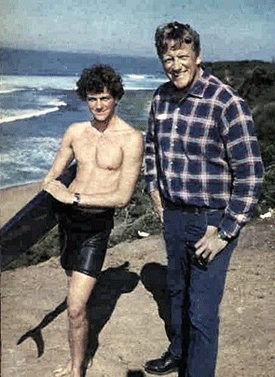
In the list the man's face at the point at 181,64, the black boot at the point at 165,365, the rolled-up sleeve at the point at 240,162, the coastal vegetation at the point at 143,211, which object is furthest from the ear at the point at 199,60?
the coastal vegetation at the point at 143,211

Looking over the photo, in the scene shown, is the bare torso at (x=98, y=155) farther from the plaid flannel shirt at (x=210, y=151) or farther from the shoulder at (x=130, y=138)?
the plaid flannel shirt at (x=210, y=151)

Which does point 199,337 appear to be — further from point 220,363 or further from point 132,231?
point 132,231

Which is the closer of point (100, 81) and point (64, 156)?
point (100, 81)

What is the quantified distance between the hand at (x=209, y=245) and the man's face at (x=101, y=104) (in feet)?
2.53

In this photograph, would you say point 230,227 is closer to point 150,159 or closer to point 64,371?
point 150,159

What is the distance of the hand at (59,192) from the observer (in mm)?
3270

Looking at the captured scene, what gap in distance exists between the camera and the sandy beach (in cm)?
390

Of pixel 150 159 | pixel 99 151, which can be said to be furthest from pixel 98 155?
pixel 150 159

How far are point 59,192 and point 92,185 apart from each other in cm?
21

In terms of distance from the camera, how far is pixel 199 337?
10.3 feet

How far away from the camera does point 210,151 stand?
2.95 metres

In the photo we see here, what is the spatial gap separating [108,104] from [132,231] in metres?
3.69

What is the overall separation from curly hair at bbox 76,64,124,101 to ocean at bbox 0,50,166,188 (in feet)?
19.7

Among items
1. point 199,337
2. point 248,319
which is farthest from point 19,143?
point 199,337
